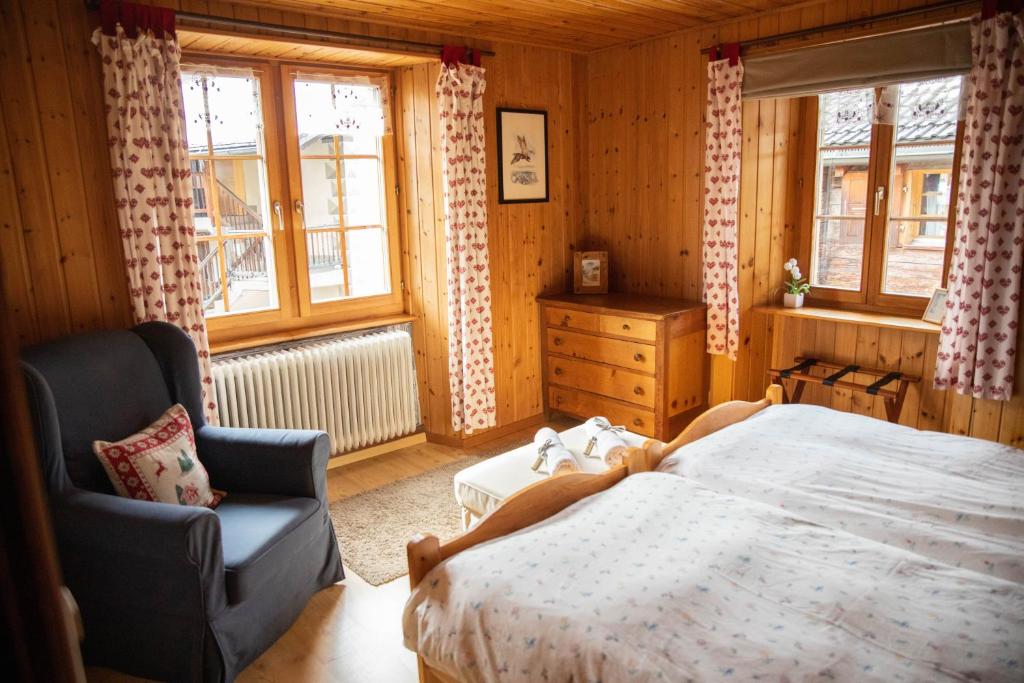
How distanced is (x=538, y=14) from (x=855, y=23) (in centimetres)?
153

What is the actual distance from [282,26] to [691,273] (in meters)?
2.59

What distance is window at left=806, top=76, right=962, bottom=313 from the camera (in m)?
3.47

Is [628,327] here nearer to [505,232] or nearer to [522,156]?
[505,232]

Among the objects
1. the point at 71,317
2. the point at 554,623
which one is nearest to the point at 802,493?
the point at 554,623

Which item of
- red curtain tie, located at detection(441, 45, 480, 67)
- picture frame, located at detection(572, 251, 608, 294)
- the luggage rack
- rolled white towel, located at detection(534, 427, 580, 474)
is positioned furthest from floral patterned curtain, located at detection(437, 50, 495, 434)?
the luggage rack

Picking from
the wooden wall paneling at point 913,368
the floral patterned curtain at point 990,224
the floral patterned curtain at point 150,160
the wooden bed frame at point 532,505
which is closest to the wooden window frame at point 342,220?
the floral patterned curtain at point 150,160

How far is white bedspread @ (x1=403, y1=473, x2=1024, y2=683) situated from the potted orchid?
7.44 feet

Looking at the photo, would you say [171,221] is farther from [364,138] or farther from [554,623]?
[554,623]

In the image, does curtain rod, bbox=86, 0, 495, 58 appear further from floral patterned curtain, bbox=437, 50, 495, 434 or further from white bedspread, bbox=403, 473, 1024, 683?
white bedspread, bbox=403, 473, 1024, 683

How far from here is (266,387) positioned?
3.61m

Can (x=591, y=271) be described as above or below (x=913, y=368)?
above

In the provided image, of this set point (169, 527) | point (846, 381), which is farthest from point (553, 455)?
point (846, 381)

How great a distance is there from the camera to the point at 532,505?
6.79 feet

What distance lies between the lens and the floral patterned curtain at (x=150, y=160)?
2873 millimetres
